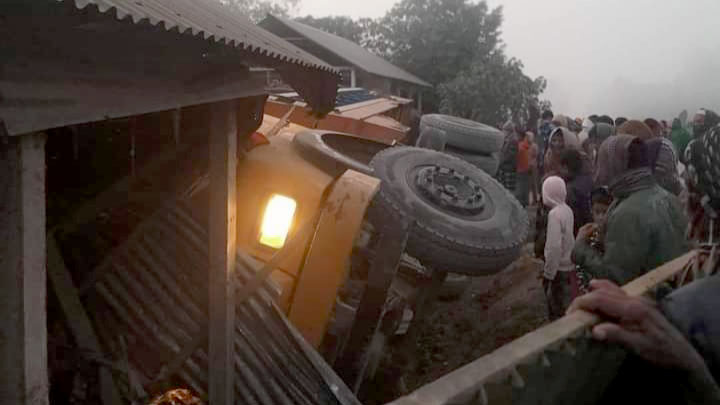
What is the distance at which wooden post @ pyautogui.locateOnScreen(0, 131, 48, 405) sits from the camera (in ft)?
5.77

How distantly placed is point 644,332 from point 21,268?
5.99 ft

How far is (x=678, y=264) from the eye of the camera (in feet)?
7.45

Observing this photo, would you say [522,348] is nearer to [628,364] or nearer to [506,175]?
[628,364]

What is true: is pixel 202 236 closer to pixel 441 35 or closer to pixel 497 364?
pixel 497 364

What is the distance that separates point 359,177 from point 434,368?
2.75 metres

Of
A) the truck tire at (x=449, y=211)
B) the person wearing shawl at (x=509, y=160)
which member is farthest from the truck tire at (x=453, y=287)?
the person wearing shawl at (x=509, y=160)

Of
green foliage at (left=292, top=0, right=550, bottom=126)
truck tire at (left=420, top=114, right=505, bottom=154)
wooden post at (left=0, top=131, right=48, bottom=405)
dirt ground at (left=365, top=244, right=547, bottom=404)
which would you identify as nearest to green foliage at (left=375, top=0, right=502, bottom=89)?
green foliage at (left=292, top=0, right=550, bottom=126)

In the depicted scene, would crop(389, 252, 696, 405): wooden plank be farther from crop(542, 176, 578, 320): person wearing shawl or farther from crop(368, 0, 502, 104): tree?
crop(368, 0, 502, 104): tree

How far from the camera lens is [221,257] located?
3408 mm

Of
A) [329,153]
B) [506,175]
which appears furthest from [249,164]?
[506,175]

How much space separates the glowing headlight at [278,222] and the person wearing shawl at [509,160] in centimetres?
615

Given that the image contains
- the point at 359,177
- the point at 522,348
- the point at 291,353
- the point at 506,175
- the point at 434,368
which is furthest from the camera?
the point at 506,175

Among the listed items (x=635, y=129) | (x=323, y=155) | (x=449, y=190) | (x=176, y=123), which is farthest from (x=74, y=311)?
(x=635, y=129)

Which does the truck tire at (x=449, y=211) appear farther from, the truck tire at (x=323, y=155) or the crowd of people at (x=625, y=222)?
the truck tire at (x=323, y=155)
